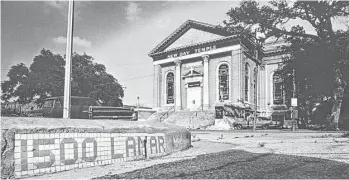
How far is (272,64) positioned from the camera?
35125mm

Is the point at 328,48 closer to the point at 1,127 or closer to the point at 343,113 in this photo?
the point at 343,113

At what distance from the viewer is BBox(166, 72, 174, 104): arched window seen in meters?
35.2

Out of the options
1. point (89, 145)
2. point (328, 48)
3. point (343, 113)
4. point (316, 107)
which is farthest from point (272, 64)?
point (89, 145)

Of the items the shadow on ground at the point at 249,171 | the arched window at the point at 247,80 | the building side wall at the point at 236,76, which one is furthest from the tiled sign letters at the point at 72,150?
the arched window at the point at 247,80

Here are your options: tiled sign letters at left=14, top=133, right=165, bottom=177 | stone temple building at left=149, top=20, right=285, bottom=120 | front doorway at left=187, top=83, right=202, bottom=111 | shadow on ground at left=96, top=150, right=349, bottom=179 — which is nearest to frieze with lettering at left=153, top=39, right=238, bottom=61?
stone temple building at left=149, top=20, right=285, bottom=120

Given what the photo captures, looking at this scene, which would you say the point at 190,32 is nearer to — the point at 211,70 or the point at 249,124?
the point at 211,70

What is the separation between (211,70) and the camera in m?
32.4

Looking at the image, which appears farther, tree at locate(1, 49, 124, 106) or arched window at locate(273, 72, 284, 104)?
arched window at locate(273, 72, 284, 104)

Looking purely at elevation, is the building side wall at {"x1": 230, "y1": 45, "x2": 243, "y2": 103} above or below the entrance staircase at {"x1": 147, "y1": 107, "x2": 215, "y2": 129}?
above

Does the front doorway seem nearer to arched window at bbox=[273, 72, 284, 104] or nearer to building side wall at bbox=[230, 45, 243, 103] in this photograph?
building side wall at bbox=[230, 45, 243, 103]

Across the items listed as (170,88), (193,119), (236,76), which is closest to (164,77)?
(170,88)

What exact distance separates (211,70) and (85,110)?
24.1m

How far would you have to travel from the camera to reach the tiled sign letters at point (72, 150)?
3.65m

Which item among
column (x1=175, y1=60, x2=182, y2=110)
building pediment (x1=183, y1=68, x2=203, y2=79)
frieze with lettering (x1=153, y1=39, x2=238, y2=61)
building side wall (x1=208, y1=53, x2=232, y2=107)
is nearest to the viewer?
frieze with lettering (x1=153, y1=39, x2=238, y2=61)
